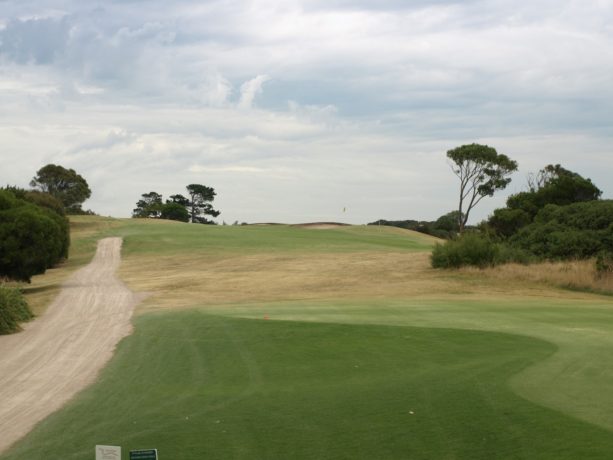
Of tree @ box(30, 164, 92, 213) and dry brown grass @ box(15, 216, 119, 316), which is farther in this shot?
tree @ box(30, 164, 92, 213)

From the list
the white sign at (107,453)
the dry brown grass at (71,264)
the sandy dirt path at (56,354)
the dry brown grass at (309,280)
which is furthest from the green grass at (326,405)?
the dry brown grass at (71,264)

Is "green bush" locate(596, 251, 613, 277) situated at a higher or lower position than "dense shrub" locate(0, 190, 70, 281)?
lower

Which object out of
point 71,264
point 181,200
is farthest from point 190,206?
point 71,264

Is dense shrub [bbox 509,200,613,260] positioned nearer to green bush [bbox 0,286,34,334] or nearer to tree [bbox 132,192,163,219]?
green bush [bbox 0,286,34,334]

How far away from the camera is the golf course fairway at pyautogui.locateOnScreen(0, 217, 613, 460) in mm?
10586

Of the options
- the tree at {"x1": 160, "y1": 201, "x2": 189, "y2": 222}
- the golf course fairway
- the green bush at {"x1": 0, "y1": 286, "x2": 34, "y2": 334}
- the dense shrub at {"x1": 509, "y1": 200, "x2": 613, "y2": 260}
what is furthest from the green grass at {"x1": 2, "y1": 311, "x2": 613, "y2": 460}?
the tree at {"x1": 160, "y1": 201, "x2": 189, "y2": 222}

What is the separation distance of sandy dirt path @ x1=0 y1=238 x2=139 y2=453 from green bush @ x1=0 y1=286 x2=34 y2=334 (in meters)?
0.48

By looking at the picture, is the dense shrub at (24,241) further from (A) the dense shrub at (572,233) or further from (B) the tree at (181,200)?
(B) the tree at (181,200)

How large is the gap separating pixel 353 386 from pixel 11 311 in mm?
16692

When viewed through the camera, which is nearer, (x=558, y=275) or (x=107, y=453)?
(x=107, y=453)

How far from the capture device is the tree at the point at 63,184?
109125 mm

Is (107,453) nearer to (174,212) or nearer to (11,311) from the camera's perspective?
(11,311)

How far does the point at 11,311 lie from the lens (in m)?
26.7

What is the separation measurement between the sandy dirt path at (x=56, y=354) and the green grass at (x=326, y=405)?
54 cm
